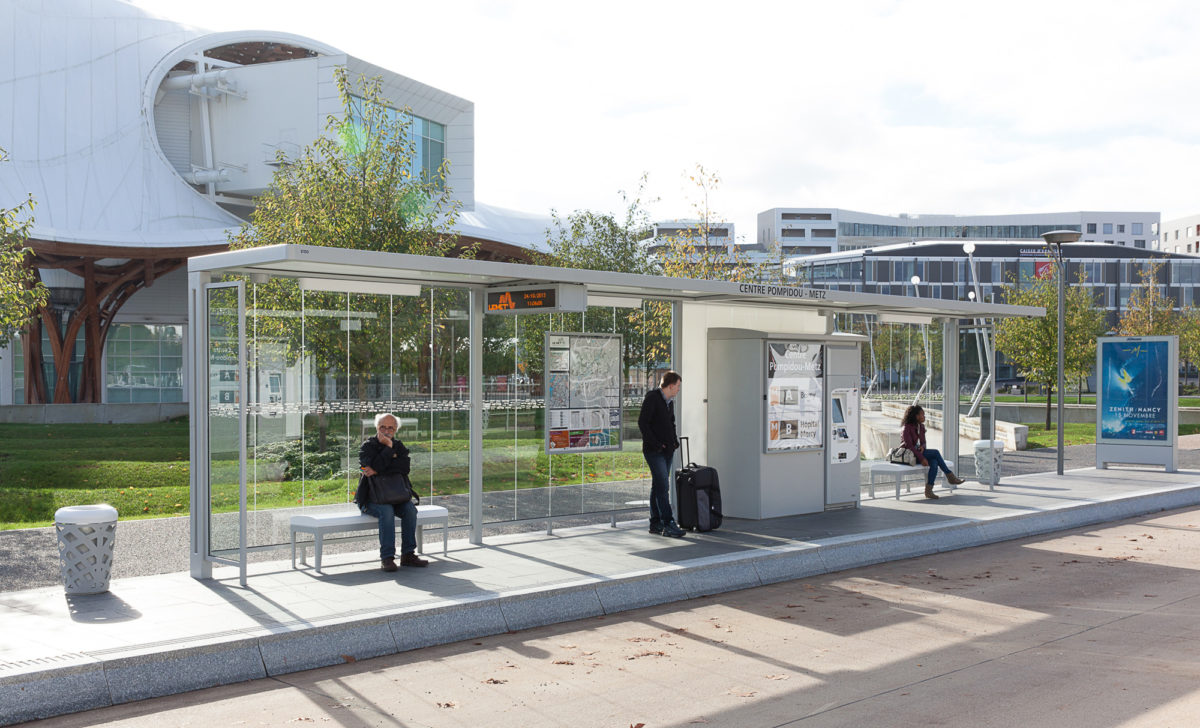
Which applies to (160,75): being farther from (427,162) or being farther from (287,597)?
(287,597)

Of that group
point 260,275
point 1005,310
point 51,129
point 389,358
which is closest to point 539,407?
point 389,358

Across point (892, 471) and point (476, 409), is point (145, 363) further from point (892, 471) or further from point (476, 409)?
point (476, 409)

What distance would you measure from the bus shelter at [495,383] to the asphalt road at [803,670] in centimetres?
269

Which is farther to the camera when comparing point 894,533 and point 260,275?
point 894,533

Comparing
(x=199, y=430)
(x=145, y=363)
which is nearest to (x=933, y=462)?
(x=199, y=430)

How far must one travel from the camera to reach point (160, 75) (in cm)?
5056

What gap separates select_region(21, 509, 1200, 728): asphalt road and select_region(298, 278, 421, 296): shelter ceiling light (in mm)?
3615

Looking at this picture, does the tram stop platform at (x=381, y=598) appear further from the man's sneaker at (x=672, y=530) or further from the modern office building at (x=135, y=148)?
the modern office building at (x=135, y=148)

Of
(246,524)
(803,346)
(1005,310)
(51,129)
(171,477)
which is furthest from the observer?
(51,129)

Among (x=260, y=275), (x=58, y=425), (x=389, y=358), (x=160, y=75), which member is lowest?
(x=58, y=425)

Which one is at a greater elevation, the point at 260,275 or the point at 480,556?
the point at 260,275

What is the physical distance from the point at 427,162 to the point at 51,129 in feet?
59.4

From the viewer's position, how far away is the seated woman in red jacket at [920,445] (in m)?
15.1

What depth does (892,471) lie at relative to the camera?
14.6 metres
